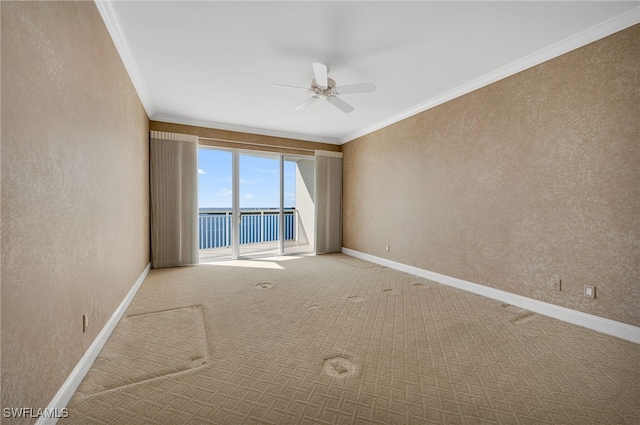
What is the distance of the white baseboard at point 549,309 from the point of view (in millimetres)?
2293

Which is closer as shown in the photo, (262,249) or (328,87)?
(328,87)

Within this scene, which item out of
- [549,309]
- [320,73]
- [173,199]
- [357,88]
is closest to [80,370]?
[320,73]

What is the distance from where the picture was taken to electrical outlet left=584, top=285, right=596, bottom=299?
97.1 inches

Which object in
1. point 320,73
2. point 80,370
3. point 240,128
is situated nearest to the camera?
point 80,370

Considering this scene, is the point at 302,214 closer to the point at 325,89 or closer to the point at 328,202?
the point at 328,202

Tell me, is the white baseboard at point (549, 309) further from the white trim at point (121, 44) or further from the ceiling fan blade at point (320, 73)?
the white trim at point (121, 44)

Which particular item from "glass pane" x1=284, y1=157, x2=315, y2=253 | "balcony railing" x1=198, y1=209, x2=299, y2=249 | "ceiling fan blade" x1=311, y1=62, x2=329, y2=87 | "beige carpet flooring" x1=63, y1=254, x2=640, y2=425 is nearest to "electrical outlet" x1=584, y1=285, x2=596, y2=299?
"beige carpet flooring" x1=63, y1=254, x2=640, y2=425

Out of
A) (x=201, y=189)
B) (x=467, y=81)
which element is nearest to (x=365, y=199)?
(x=467, y=81)

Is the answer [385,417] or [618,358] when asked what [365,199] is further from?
[385,417]

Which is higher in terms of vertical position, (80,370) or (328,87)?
(328,87)

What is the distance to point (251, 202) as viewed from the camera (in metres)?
6.23

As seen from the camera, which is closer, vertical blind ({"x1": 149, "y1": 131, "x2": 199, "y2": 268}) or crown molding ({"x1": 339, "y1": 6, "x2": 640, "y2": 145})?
crown molding ({"x1": 339, "y1": 6, "x2": 640, "y2": 145})

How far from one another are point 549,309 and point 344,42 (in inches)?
136

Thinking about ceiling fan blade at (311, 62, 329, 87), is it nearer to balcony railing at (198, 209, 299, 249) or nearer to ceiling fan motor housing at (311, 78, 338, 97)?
ceiling fan motor housing at (311, 78, 338, 97)
